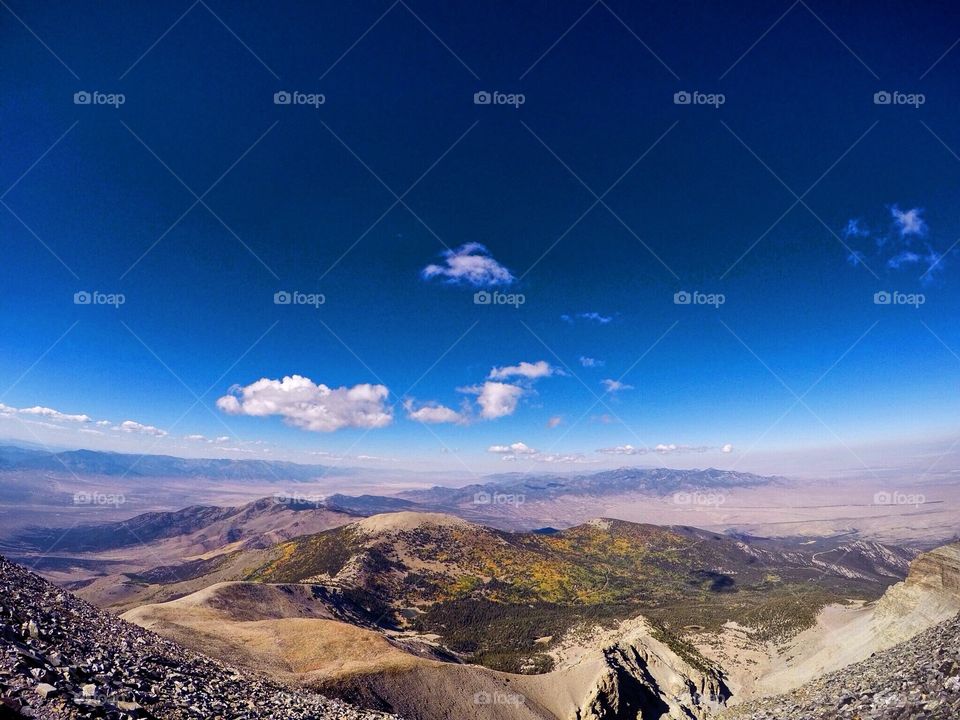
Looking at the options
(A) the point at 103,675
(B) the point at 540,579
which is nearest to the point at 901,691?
(A) the point at 103,675

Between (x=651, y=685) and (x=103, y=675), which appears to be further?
(x=651, y=685)

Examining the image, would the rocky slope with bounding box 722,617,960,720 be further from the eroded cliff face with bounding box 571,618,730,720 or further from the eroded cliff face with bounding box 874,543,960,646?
the eroded cliff face with bounding box 874,543,960,646

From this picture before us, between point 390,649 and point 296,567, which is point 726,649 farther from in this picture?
point 296,567

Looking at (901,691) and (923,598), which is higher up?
(901,691)

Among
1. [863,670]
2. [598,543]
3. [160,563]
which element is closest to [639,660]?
[863,670]

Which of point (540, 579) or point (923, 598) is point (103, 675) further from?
point (540, 579)

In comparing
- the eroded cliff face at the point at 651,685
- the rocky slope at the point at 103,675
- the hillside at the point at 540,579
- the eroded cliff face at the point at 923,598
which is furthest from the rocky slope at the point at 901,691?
the hillside at the point at 540,579
